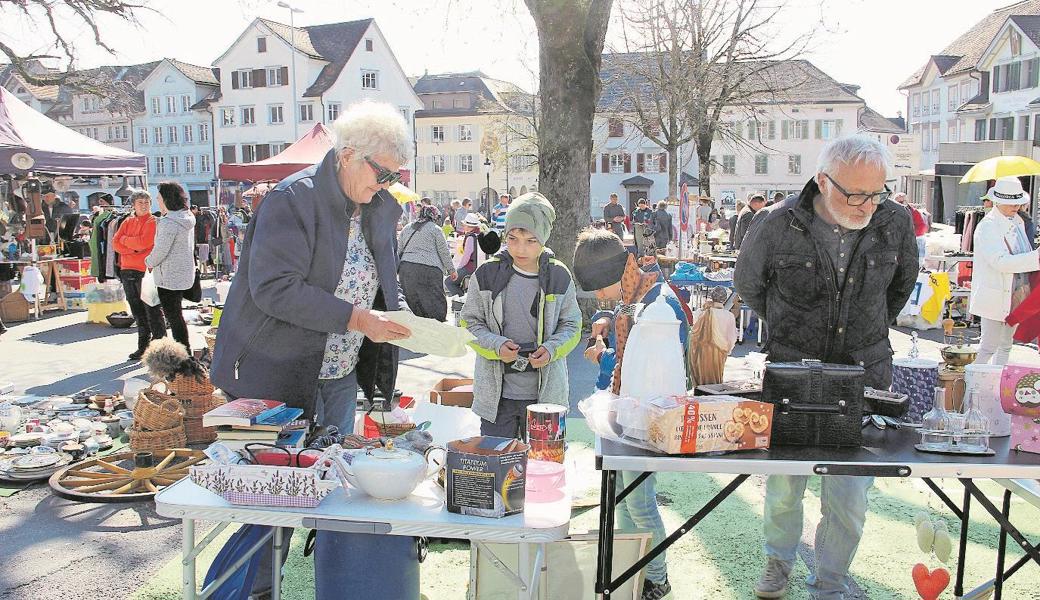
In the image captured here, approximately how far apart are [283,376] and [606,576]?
1.27 meters

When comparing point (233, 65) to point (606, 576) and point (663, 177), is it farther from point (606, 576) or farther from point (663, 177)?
point (606, 576)

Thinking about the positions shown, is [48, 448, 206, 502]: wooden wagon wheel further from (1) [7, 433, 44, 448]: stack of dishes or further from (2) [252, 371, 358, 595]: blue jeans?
(2) [252, 371, 358, 595]: blue jeans

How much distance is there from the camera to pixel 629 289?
11.4 feet

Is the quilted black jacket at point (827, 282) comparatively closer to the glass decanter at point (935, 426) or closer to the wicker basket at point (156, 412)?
the glass decanter at point (935, 426)

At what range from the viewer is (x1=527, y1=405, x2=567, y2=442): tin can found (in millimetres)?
2631

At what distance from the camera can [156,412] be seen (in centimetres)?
510

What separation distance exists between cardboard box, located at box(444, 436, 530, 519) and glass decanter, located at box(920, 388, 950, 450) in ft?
3.92

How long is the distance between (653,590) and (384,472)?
146 centimetres

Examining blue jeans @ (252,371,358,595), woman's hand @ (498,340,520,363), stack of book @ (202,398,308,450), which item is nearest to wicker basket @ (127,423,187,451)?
blue jeans @ (252,371,358,595)

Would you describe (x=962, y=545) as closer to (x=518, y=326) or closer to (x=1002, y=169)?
(x=518, y=326)

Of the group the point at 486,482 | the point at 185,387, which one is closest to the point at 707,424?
the point at 486,482

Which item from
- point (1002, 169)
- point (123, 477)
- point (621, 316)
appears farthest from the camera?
point (1002, 169)

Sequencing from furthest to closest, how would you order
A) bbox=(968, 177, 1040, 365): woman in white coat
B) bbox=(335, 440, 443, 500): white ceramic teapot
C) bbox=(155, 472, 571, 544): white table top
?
bbox=(968, 177, 1040, 365): woman in white coat, bbox=(335, 440, 443, 500): white ceramic teapot, bbox=(155, 472, 571, 544): white table top

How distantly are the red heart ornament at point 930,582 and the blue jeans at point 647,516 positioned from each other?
36.9 inches
